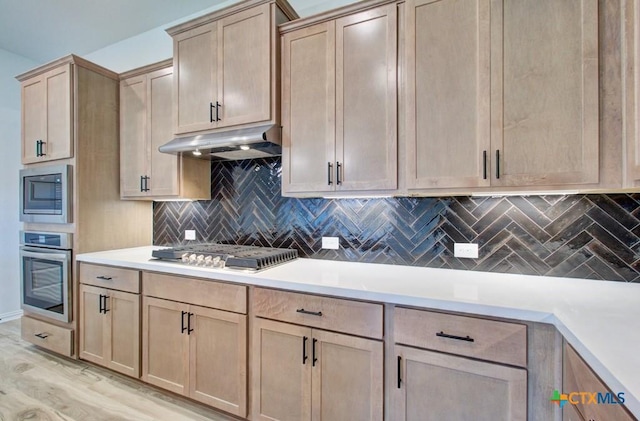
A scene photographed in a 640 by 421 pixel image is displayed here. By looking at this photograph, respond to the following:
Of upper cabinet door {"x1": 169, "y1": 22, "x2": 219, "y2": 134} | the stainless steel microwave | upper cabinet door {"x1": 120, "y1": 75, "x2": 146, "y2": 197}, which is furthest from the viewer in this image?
upper cabinet door {"x1": 120, "y1": 75, "x2": 146, "y2": 197}

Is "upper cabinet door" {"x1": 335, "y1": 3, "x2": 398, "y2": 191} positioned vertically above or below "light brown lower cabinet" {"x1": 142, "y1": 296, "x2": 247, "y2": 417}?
above

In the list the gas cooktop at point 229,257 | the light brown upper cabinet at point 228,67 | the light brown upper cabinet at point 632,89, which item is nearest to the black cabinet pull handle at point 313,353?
the gas cooktop at point 229,257

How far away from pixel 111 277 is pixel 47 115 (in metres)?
1.62

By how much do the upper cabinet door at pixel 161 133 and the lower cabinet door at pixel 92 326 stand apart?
925 millimetres

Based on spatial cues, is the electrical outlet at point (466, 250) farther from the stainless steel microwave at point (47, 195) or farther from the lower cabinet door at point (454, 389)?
the stainless steel microwave at point (47, 195)

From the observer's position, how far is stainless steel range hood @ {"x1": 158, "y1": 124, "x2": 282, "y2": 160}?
1.85 meters

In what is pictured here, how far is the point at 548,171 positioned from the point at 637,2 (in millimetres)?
667

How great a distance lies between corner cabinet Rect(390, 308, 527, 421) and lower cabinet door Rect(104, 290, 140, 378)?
5.97 feet

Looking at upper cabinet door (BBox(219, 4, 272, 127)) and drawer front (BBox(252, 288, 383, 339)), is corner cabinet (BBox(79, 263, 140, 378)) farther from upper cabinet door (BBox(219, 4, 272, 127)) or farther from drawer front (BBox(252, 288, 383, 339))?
upper cabinet door (BBox(219, 4, 272, 127))

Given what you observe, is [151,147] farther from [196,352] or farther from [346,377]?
[346,377]

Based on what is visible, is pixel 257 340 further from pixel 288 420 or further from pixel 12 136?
pixel 12 136

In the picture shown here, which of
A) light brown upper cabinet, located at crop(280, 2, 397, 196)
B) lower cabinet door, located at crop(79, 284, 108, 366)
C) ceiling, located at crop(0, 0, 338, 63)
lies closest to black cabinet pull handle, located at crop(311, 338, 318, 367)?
light brown upper cabinet, located at crop(280, 2, 397, 196)

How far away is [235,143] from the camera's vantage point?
6.21 ft

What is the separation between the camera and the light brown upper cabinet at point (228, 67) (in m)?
1.91
